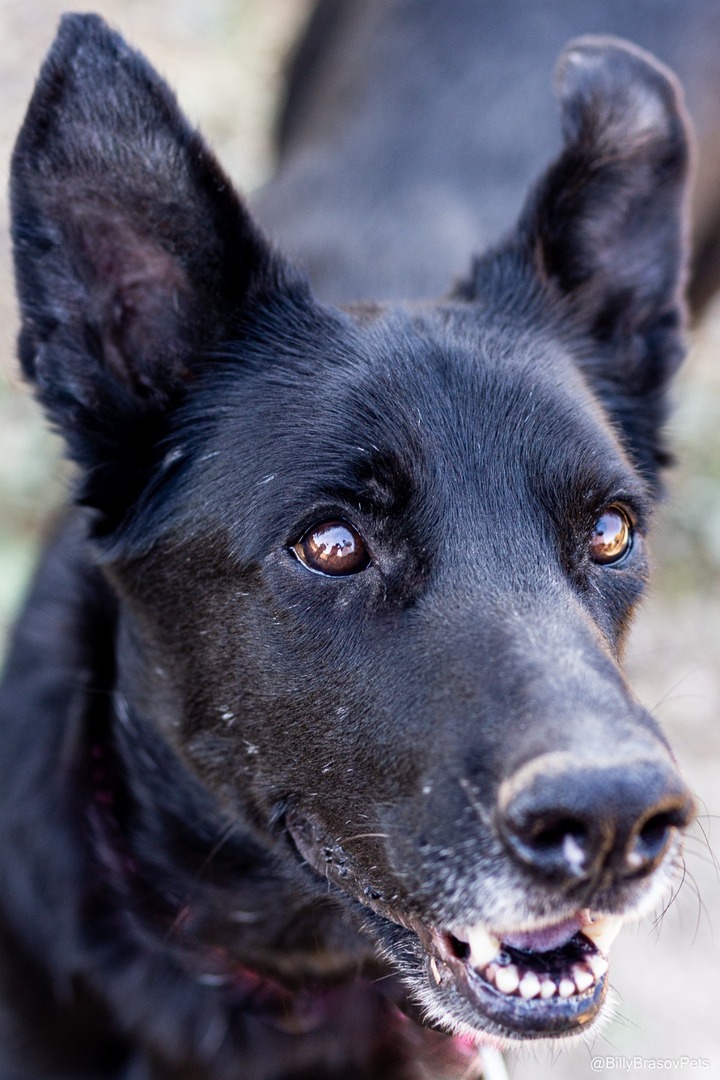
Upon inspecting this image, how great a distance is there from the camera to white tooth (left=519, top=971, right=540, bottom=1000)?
2.07 metres

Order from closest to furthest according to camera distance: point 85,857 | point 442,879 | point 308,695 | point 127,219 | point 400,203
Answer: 1. point 442,879
2. point 308,695
3. point 127,219
4. point 85,857
5. point 400,203

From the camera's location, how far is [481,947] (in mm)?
2150

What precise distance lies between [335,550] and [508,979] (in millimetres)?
837

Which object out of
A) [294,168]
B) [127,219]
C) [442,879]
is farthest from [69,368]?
[294,168]

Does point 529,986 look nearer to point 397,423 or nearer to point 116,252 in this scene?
point 397,423

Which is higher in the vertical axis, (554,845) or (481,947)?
(554,845)

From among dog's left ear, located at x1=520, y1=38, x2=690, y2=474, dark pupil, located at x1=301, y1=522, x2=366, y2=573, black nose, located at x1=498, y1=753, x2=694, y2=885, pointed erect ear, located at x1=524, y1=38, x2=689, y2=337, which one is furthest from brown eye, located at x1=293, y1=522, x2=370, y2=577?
pointed erect ear, located at x1=524, y1=38, x2=689, y2=337

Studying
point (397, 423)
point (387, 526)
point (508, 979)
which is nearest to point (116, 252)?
point (397, 423)

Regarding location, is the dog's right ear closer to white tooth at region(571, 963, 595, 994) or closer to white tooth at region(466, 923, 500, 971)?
white tooth at region(466, 923, 500, 971)

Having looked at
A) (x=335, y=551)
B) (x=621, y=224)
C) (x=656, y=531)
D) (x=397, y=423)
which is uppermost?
(x=621, y=224)

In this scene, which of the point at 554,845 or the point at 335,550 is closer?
the point at 554,845

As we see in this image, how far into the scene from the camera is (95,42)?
231cm

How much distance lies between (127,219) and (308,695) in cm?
110

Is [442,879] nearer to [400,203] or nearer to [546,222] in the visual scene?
[546,222]
